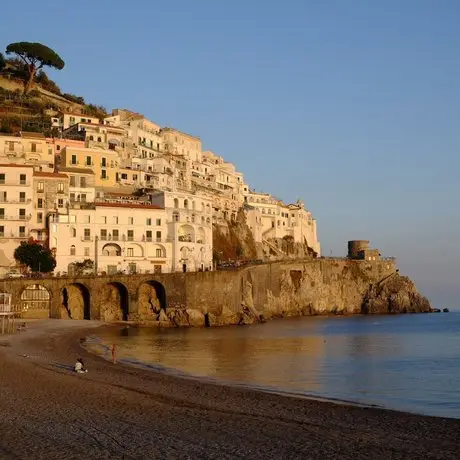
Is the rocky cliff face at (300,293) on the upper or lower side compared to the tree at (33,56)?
lower

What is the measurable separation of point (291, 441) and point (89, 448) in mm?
4880

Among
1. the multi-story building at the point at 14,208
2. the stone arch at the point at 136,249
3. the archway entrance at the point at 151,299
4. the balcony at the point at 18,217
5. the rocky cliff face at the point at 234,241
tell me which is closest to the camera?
the multi-story building at the point at 14,208

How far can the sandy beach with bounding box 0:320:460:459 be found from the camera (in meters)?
14.5

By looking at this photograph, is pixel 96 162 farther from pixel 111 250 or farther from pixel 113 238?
pixel 111 250

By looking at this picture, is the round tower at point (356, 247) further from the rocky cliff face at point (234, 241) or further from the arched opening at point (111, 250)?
the arched opening at point (111, 250)

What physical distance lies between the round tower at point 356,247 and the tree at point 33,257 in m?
77.5

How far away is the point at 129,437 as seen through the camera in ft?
51.0

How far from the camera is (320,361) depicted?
41.9 m

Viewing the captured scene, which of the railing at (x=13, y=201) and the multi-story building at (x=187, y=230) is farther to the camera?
the multi-story building at (x=187, y=230)

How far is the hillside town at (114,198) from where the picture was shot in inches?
2908

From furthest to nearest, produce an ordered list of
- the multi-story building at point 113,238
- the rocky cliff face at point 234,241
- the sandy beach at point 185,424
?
the rocky cliff face at point 234,241 → the multi-story building at point 113,238 → the sandy beach at point 185,424

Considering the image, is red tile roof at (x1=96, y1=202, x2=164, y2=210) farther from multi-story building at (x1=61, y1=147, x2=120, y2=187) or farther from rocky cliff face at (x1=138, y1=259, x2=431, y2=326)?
rocky cliff face at (x1=138, y1=259, x2=431, y2=326)

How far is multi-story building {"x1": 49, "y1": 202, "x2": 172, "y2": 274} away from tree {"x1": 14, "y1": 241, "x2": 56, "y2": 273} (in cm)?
278

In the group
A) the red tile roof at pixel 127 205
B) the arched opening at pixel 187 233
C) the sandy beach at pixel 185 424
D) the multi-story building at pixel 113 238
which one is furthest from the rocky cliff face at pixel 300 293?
the sandy beach at pixel 185 424
